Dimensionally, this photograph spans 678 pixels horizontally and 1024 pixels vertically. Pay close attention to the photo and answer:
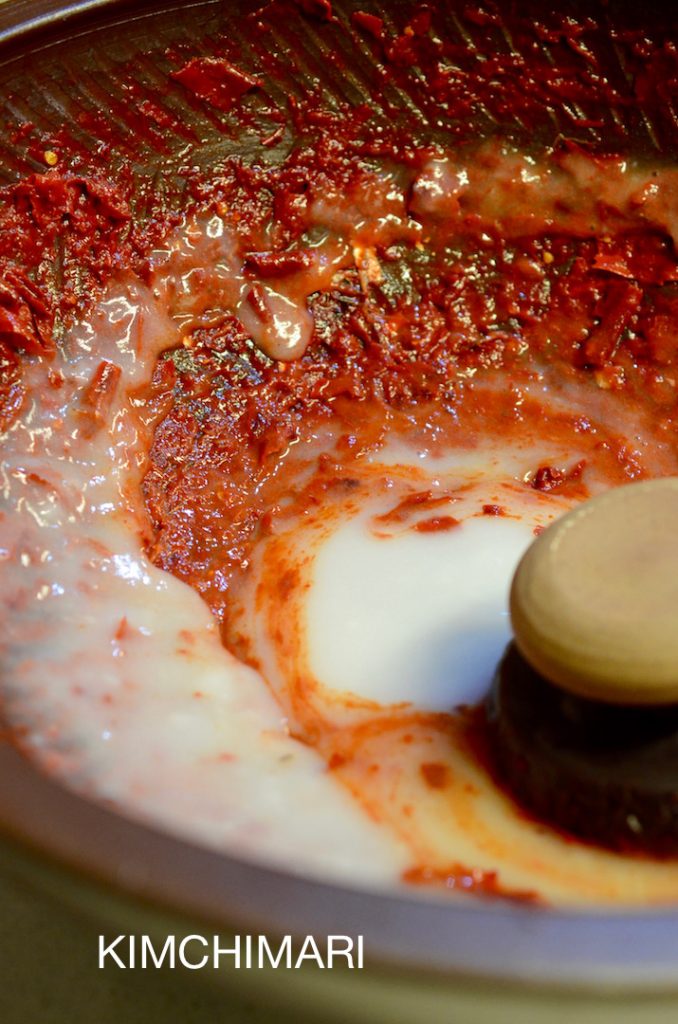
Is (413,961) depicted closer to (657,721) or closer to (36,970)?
(657,721)

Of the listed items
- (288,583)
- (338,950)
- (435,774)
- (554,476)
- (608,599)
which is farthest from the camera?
(554,476)

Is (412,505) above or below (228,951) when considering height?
below

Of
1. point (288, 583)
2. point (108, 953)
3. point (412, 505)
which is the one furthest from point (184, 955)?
point (412, 505)

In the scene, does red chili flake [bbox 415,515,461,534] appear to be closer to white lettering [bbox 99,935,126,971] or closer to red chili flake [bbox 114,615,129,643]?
red chili flake [bbox 114,615,129,643]

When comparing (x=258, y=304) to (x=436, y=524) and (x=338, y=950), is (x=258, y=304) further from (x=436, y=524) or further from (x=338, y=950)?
(x=338, y=950)

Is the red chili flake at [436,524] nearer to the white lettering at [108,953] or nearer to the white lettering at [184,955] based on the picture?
the white lettering at [108,953]

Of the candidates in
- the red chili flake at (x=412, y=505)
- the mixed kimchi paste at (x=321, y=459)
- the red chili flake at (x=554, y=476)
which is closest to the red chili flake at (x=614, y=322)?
the mixed kimchi paste at (x=321, y=459)

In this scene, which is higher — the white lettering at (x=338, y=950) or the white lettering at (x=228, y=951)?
the white lettering at (x=228, y=951)
